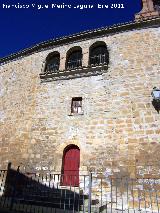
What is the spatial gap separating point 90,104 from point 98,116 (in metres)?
0.73

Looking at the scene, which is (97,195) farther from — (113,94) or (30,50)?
(30,50)

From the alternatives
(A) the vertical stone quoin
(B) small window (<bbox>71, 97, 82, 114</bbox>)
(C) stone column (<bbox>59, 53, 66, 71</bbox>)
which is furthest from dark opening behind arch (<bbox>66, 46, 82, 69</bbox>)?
(A) the vertical stone quoin

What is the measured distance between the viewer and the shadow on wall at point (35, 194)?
7.02m

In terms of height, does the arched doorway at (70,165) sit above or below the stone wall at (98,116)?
below

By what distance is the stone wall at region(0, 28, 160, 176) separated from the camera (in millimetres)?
8930

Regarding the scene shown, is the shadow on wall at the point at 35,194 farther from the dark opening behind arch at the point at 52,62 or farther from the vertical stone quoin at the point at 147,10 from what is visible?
the vertical stone quoin at the point at 147,10

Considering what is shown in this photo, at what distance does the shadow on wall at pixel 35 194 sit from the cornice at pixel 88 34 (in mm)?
6688

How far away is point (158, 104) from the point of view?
9062 millimetres

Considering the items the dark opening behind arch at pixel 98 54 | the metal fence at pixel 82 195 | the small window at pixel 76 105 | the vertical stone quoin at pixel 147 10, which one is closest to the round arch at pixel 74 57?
the dark opening behind arch at pixel 98 54

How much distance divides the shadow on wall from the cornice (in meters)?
6.69

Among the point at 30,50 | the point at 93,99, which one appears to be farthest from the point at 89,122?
the point at 30,50

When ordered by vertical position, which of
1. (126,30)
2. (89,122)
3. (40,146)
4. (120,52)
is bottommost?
(40,146)

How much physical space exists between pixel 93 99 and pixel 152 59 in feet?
10.4

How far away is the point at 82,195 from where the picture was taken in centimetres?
834
